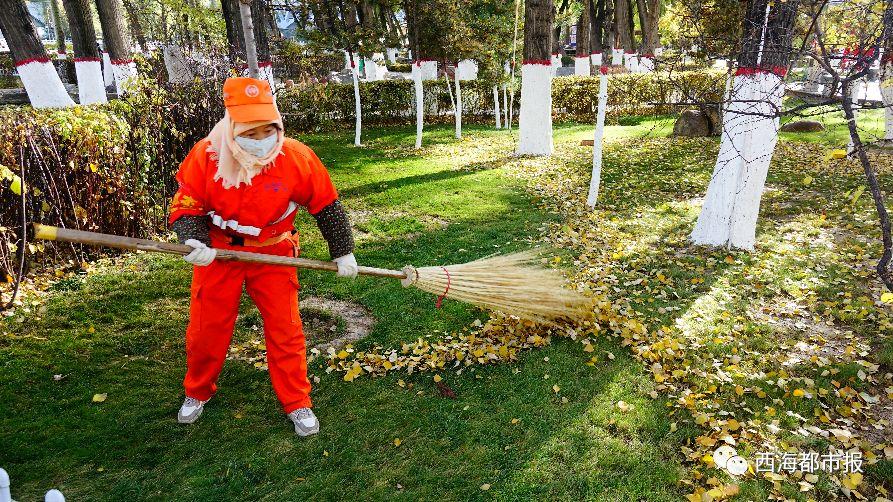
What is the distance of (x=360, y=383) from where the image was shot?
412cm

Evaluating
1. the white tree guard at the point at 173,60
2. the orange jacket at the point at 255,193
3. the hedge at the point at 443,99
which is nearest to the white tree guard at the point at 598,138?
the orange jacket at the point at 255,193

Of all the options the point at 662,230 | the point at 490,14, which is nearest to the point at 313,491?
the point at 662,230

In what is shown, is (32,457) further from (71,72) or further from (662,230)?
(71,72)

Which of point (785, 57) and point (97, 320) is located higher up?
point (785, 57)

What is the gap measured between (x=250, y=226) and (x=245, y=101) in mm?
710

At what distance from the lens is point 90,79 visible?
1117 cm

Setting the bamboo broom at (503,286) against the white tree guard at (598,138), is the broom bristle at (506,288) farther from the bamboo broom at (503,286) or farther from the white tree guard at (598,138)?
the white tree guard at (598,138)

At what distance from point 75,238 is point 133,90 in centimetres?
517

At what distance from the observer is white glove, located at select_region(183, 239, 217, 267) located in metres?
2.93

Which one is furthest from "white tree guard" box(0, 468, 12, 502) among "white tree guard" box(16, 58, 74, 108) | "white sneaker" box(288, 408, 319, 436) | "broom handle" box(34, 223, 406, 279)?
"white tree guard" box(16, 58, 74, 108)

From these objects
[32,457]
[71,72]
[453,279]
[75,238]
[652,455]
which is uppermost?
[71,72]

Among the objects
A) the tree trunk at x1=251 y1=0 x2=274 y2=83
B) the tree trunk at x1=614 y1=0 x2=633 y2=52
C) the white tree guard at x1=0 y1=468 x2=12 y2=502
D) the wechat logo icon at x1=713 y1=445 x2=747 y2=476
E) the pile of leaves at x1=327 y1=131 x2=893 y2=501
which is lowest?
the wechat logo icon at x1=713 y1=445 x2=747 y2=476

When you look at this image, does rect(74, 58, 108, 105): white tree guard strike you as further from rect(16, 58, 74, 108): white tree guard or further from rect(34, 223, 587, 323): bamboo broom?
rect(34, 223, 587, 323): bamboo broom

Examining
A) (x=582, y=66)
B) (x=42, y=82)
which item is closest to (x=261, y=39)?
(x=42, y=82)
